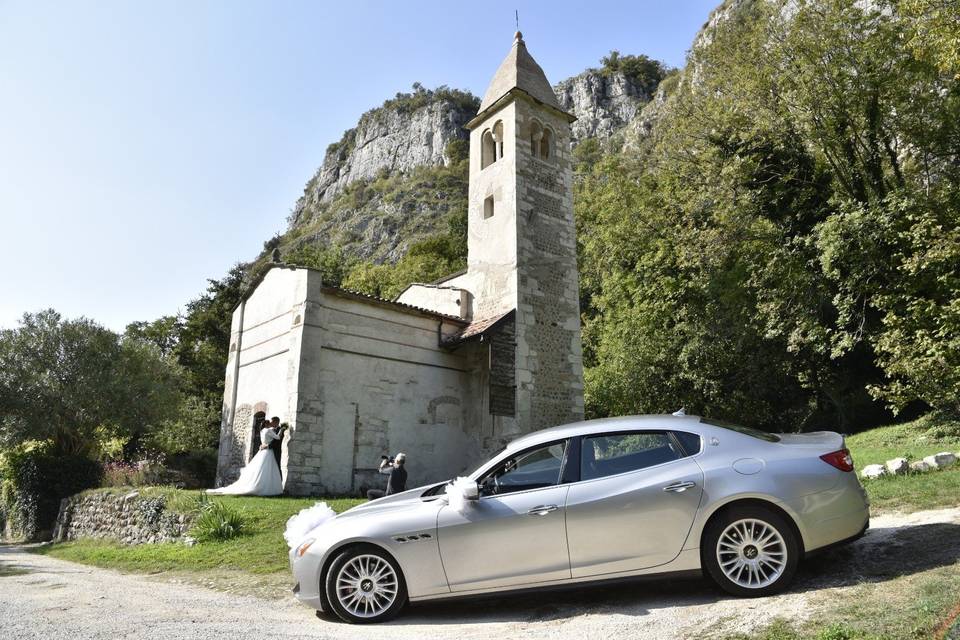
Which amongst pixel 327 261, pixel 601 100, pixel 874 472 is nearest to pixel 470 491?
pixel 874 472

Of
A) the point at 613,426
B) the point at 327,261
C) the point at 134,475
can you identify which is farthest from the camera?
the point at 327,261

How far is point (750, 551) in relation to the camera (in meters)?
4.60

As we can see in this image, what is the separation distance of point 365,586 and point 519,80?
16.7m

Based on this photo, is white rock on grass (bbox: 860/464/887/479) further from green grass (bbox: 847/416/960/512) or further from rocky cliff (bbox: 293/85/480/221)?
rocky cliff (bbox: 293/85/480/221)

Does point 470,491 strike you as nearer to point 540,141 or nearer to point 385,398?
point 385,398

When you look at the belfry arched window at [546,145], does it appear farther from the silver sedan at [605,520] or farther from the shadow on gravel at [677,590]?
the shadow on gravel at [677,590]

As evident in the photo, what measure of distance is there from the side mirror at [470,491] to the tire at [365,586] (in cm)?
81

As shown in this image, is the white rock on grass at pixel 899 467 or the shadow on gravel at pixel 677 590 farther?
the white rock on grass at pixel 899 467

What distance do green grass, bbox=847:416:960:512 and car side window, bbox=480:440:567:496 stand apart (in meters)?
4.39

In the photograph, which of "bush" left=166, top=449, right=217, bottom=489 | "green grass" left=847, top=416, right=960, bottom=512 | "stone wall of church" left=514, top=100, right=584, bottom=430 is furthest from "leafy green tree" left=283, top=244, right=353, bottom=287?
"green grass" left=847, top=416, right=960, bottom=512

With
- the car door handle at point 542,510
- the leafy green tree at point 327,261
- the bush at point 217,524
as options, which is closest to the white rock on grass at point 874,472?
the car door handle at point 542,510

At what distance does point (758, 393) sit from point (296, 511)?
17.8 meters

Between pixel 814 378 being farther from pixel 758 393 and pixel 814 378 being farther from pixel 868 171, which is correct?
pixel 868 171

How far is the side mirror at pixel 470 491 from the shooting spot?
492cm
